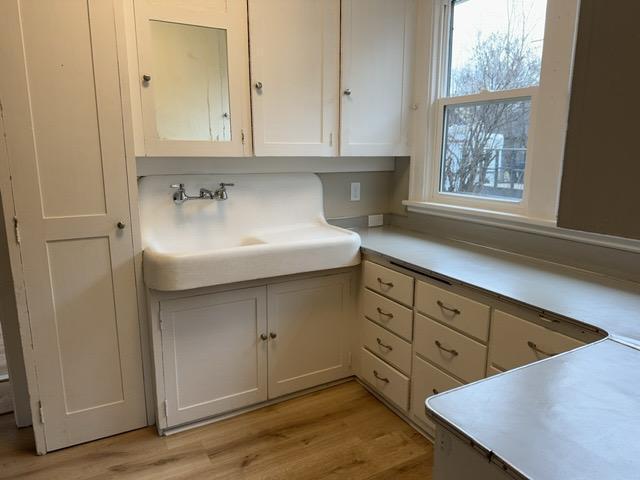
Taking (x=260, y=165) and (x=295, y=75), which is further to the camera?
(x=260, y=165)

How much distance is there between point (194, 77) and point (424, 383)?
1838 mm

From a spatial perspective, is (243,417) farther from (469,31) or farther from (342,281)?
(469,31)

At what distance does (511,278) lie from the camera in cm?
187

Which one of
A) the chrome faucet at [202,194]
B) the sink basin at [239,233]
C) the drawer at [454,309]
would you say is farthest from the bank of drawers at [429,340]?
the chrome faucet at [202,194]

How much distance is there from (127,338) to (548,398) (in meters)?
1.84

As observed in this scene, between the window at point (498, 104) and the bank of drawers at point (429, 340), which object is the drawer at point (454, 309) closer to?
the bank of drawers at point (429, 340)

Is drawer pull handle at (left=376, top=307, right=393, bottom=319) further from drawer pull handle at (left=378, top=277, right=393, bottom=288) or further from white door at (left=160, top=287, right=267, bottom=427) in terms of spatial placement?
white door at (left=160, top=287, right=267, bottom=427)

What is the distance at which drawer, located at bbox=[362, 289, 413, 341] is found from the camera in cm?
219

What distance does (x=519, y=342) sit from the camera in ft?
5.30

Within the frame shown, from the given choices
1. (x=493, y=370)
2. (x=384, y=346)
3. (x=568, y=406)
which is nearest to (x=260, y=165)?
(x=384, y=346)

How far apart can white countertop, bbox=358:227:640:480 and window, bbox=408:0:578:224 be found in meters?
0.80

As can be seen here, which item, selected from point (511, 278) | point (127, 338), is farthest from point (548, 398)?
point (127, 338)

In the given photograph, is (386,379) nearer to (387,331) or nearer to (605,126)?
(387,331)

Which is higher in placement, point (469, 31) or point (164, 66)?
point (469, 31)
